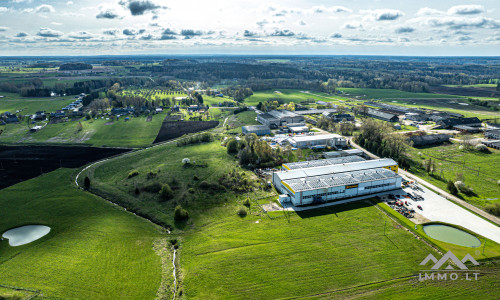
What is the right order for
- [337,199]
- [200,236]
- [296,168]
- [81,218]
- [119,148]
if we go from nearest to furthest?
1. [200,236]
2. [81,218]
3. [337,199]
4. [296,168]
5. [119,148]

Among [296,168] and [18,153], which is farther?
[18,153]

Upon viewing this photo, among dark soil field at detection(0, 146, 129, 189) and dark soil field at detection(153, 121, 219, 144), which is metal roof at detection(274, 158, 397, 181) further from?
dark soil field at detection(0, 146, 129, 189)

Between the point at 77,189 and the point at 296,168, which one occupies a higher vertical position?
the point at 296,168

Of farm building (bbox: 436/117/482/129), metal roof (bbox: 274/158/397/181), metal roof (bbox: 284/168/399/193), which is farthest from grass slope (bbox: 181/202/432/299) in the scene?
farm building (bbox: 436/117/482/129)

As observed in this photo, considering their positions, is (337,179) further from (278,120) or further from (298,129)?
(278,120)

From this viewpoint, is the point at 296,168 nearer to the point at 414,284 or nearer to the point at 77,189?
the point at 414,284

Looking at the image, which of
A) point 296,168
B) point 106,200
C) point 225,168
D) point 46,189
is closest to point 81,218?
point 106,200
